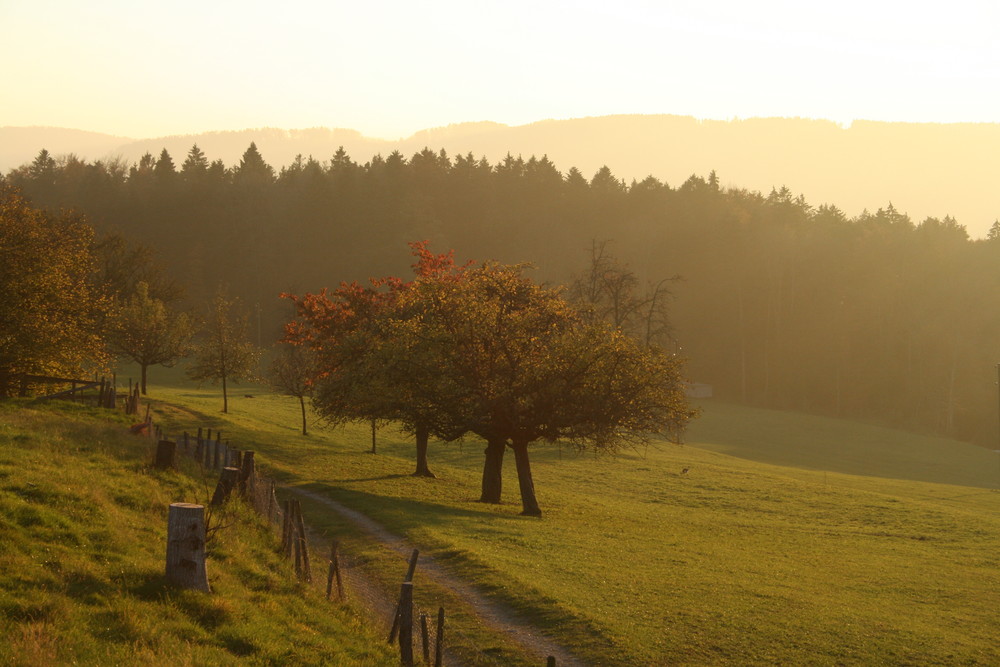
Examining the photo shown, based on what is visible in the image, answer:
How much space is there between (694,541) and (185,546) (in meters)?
25.7

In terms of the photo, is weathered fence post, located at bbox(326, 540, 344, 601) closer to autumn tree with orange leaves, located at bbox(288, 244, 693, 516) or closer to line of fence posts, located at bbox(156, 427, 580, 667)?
line of fence posts, located at bbox(156, 427, 580, 667)

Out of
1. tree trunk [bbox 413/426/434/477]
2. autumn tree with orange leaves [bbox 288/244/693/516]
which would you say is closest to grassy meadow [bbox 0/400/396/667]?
autumn tree with orange leaves [bbox 288/244/693/516]

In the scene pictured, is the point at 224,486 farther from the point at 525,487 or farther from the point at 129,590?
the point at 525,487

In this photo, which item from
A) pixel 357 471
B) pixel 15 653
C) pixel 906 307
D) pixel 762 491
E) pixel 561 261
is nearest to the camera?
pixel 15 653

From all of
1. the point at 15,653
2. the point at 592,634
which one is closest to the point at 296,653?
the point at 15,653

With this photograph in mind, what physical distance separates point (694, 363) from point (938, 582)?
356 feet

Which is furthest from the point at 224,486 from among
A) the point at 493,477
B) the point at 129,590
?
the point at 493,477

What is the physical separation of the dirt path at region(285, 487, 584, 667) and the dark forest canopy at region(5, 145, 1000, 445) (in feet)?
340

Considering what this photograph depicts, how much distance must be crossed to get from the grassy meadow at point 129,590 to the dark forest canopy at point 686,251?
365 ft

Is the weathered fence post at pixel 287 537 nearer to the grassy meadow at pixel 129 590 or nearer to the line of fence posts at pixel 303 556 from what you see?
the line of fence posts at pixel 303 556

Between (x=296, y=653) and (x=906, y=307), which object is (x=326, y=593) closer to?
(x=296, y=653)

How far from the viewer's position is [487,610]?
22.6 meters

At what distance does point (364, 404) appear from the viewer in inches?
1650

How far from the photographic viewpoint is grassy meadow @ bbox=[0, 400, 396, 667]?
12781mm
